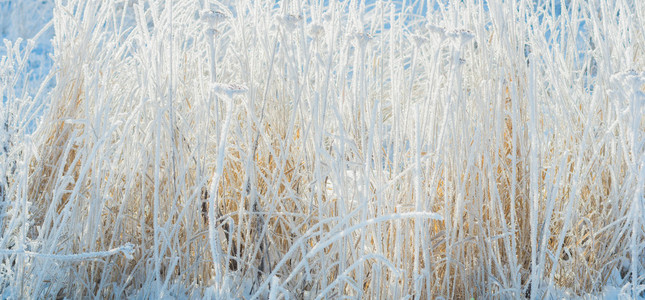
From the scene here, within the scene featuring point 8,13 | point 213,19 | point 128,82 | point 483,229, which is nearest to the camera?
point 213,19

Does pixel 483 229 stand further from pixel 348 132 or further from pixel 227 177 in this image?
pixel 227 177

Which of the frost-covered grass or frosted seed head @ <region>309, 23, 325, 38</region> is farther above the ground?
frosted seed head @ <region>309, 23, 325, 38</region>

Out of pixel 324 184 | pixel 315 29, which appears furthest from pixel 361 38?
pixel 324 184

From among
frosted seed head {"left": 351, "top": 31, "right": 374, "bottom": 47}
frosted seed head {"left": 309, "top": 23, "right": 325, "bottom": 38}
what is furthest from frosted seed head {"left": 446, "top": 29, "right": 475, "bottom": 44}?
frosted seed head {"left": 309, "top": 23, "right": 325, "bottom": 38}

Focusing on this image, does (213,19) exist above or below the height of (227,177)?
above

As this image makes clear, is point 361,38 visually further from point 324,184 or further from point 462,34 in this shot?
point 324,184

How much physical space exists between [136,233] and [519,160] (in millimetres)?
757

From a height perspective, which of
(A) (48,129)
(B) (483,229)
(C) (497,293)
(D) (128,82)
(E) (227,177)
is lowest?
(C) (497,293)

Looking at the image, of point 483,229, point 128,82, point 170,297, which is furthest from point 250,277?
point 128,82

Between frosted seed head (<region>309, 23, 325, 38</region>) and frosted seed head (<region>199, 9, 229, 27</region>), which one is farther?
frosted seed head (<region>309, 23, 325, 38</region>)

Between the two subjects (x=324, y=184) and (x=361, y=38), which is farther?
(x=324, y=184)

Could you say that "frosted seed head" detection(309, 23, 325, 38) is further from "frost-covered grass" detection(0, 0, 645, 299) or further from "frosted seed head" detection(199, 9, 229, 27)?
"frosted seed head" detection(199, 9, 229, 27)

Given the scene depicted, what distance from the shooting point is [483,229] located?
1.02 metres

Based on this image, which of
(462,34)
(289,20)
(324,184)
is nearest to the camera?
(462,34)
